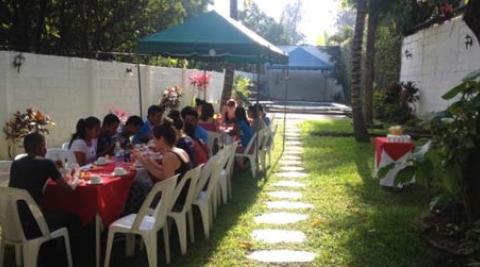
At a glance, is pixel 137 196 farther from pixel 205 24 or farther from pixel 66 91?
pixel 66 91

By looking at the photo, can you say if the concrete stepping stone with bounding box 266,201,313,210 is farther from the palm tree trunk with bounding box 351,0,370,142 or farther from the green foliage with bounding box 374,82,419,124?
the green foliage with bounding box 374,82,419,124

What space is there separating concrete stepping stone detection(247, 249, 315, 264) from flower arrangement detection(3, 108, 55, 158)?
5.78 meters

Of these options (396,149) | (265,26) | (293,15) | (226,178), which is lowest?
(226,178)

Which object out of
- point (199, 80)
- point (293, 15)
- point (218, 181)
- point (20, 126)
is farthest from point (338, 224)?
point (293, 15)

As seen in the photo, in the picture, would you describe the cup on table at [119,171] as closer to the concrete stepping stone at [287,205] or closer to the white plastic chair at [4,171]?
the white plastic chair at [4,171]

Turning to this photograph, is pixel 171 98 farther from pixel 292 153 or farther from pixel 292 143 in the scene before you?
pixel 292 153

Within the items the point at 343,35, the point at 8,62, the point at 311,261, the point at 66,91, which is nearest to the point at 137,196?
the point at 311,261

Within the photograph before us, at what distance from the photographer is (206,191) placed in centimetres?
593

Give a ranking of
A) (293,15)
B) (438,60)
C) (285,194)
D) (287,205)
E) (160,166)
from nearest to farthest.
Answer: (160,166)
(287,205)
(285,194)
(438,60)
(293,15)

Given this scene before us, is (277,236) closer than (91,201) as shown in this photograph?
No

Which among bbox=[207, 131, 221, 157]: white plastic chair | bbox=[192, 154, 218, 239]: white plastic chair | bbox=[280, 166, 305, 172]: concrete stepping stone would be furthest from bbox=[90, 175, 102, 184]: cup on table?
bbox=[280, 166, 305, 172]: concrete stepping stone

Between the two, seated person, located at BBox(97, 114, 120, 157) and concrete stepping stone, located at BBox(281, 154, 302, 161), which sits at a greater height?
seated person, located at BBox(97, 114, 120, 157)

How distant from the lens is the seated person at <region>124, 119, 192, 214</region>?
5184 millimetres

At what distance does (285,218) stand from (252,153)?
2562 millimetres
